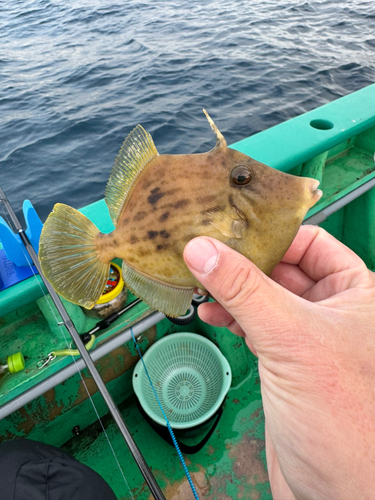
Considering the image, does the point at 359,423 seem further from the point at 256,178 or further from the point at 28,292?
the point at 28,292

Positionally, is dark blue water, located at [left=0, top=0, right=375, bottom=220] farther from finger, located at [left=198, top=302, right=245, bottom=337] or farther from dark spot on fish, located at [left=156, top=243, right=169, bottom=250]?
dark spot on fish, located at [left=156, top=243, right=169, bottom=250]

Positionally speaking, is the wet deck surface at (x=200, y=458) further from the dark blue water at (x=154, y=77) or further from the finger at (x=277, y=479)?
the dark blue water at (x=154, y=77)

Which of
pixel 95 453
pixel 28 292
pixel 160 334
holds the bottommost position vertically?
pixel 95 453

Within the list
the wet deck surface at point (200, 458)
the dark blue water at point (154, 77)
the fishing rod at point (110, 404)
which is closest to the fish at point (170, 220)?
the fishing rod at point (110, 404)

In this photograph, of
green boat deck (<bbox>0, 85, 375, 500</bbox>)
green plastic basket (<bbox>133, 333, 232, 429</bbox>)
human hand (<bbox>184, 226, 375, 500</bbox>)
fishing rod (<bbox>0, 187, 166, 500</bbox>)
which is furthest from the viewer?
green plastic basket (<bbox>133, 333, 232, 429</bbox>)

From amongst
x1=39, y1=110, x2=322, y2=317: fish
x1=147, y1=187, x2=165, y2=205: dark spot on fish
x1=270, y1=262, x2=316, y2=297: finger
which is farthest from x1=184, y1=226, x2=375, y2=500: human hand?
x1=270, y1=262, x2=316, y2=297: finger

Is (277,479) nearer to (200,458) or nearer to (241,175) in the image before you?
(200,458)

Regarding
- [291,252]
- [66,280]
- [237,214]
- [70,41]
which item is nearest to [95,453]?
[66,280]
